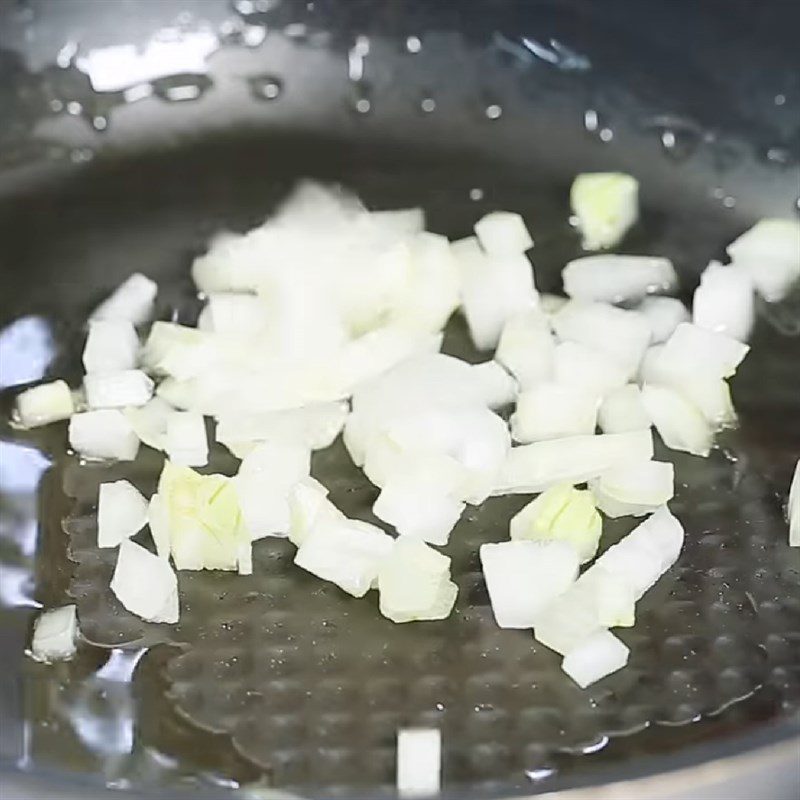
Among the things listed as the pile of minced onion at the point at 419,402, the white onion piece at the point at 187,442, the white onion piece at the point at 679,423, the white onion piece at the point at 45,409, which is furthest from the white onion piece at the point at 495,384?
the white onion piece at the point at 45,409

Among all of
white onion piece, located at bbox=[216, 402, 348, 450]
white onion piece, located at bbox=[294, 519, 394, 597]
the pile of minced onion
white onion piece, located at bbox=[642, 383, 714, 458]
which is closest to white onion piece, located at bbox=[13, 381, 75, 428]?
the pile of minced onion

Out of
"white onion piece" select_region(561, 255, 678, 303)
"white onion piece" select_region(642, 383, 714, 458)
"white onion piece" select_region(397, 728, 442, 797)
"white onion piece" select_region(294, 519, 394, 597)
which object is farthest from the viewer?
"white onion piece" select_region(561, 255, 678, 303)

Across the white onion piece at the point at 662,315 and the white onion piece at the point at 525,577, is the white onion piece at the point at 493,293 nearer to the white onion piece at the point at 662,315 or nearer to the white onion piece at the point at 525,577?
the white onion piece at the point at 662,315

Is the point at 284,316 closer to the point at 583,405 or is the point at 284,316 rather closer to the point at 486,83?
the point at 583,405

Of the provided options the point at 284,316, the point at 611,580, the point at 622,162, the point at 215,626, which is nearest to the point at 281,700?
the point at 215,626

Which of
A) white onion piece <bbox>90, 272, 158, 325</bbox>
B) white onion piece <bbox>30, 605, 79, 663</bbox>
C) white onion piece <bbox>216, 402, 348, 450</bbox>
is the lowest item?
white onion piece <bbox>30, 605, 79, 663</bbox>

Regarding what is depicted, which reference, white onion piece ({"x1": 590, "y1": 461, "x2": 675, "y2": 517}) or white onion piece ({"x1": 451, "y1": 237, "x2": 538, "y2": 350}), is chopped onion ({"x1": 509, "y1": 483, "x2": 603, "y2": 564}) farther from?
white onion piece ({"x1": 451, "y1": 237, "x2": 538, "y2": 350})

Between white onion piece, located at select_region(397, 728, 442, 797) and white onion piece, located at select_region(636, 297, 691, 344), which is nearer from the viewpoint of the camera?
white onion piece, located at select_region(397, 728, 442, 797)

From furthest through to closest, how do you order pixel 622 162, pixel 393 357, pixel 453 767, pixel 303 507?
pixel 622 162 → pixel 393 357 → pixel 303 507 → pixel 453 767
